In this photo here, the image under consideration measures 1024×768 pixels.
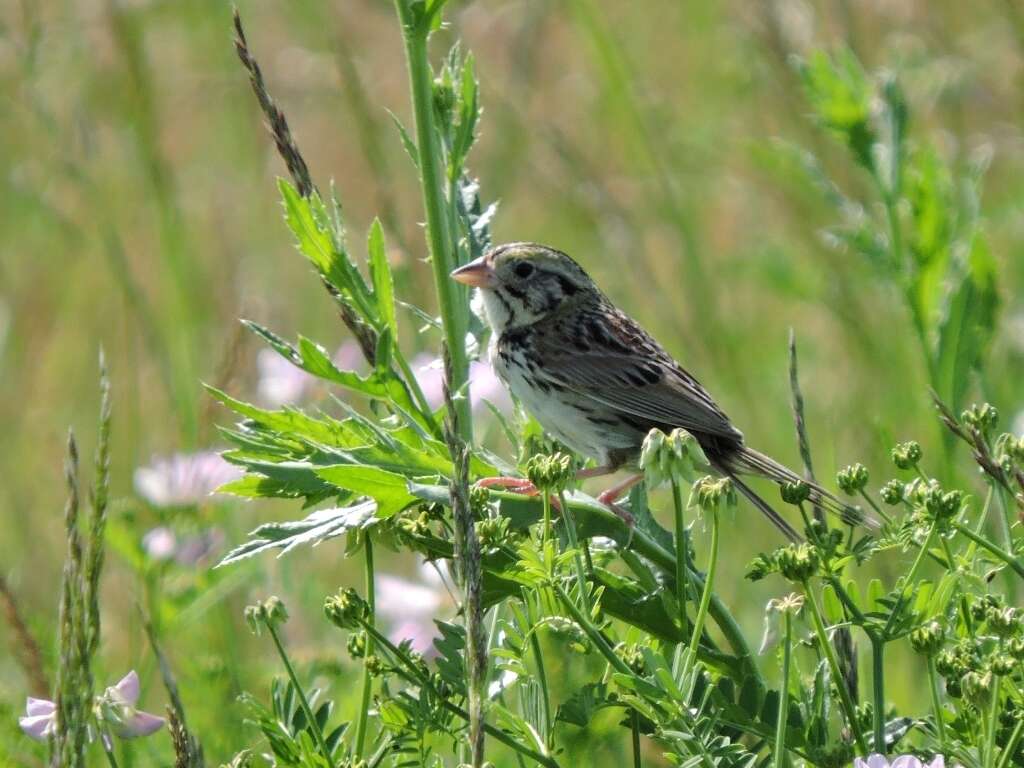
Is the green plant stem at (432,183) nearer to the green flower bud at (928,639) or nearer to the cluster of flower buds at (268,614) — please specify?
the cluster of flower buds at (268,614)

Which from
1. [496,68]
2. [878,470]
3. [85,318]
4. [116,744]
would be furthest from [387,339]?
[496,68]

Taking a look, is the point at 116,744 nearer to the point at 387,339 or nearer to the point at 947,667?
the point at 387,339

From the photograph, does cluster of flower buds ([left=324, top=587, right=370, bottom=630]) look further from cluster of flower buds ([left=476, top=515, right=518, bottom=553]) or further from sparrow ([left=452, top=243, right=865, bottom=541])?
sparrow ([left=452, top=243, right=865, bottom=541])

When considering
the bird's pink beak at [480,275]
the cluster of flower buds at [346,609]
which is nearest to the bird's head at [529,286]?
the bird's pink beak at [480,275]

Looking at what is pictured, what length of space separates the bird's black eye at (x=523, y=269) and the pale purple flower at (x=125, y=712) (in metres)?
1.72

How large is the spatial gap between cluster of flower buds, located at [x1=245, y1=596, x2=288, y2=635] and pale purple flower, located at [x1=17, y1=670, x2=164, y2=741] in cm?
20

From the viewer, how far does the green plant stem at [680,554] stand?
1.88 metres

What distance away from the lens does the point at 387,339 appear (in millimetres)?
2051

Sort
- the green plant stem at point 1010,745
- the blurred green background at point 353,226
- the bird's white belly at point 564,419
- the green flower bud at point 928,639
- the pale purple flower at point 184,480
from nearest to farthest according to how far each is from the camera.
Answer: the green plant stem at point 1010,745 < the green flower bud at point 928,639 < the bird's white belly at point 564,419 < the pale purple flower at point 184,480 < the blurred green background at point 353,226

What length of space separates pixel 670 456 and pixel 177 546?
1.63m

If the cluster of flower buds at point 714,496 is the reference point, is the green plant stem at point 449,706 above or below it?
below

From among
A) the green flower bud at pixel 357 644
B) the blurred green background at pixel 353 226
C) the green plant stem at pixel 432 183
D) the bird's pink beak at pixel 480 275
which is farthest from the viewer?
the blurred green background at pixel 353 226

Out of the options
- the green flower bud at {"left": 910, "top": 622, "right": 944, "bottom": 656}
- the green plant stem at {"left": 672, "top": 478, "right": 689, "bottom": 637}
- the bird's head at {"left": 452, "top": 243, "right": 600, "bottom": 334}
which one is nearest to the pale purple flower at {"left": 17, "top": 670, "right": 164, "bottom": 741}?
Answer: the green plant stem at {"left": 672, "top": 478, "right": 689, "bottom": 637}

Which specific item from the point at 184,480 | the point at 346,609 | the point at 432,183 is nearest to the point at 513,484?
the point at 432,183
